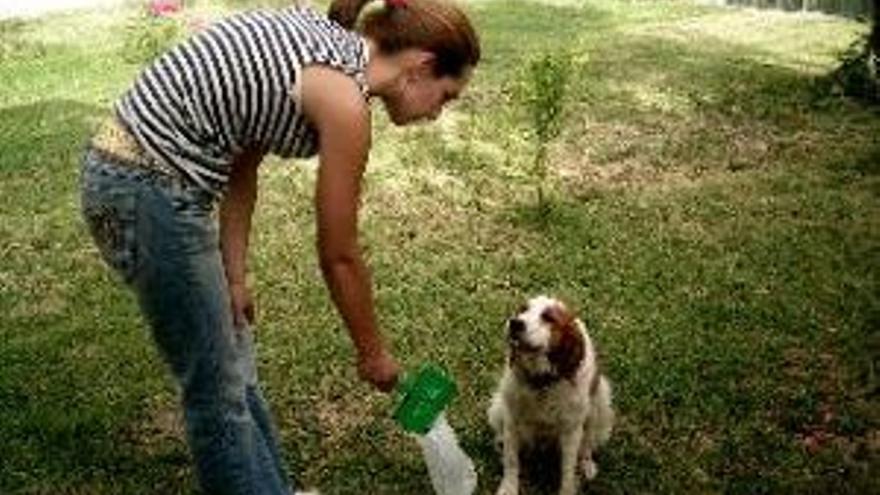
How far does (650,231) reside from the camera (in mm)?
8078

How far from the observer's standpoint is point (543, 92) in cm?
811

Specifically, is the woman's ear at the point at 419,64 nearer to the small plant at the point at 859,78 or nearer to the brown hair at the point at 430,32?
the brown hair at the point at 430,32

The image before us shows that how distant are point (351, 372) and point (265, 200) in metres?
2.87

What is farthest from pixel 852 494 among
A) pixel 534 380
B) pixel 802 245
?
pixel 802 245

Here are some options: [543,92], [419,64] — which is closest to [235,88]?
[419,64]

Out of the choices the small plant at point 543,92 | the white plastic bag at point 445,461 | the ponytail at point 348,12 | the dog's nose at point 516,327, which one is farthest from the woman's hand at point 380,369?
the small plant at point 543,92

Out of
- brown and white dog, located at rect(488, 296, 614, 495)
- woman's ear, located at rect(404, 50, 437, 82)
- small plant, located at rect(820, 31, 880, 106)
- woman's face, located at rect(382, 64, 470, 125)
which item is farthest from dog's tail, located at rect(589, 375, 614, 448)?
small plant, located at rect(820, 31, 880, 106)

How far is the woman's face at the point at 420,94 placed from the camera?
3240 mm

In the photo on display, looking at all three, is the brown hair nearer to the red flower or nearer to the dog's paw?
the dog's paw

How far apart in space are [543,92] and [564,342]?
12.2ft

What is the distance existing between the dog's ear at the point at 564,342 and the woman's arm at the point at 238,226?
113 centimetres

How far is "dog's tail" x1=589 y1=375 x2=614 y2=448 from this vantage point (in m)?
5.09

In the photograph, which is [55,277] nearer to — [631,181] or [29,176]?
[29,176]

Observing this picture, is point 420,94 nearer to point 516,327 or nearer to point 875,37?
point 516,327
